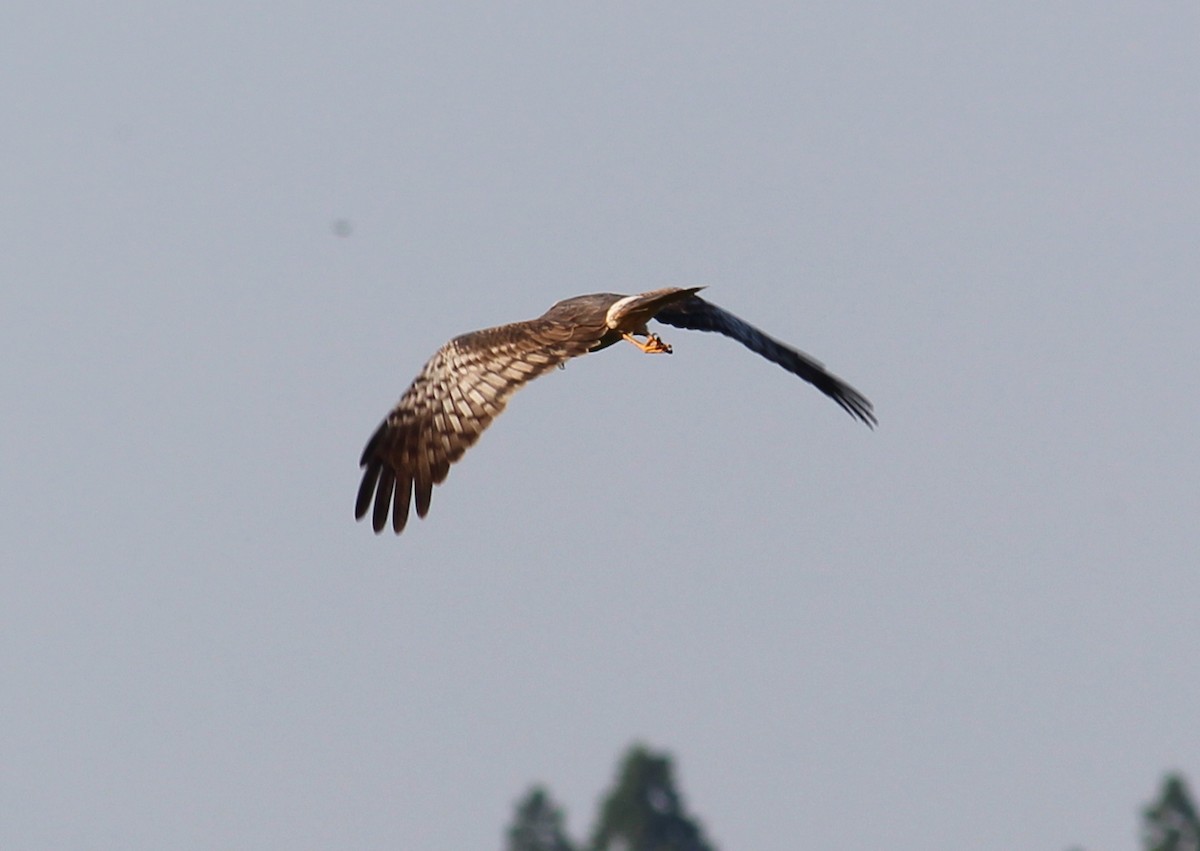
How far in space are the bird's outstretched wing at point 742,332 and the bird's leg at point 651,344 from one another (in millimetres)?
2293

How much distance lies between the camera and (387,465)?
28.1 metres

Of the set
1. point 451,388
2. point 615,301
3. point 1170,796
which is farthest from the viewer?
point 1170,796

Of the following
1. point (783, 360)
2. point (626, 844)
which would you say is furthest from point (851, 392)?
point (626, 844)

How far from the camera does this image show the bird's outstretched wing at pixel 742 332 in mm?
31875

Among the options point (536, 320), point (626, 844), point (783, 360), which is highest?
point (626, 844)

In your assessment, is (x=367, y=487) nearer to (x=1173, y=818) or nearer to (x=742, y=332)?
(x=742, y=332)

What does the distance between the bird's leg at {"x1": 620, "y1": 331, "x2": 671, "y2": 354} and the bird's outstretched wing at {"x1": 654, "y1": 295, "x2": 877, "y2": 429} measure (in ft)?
7.52

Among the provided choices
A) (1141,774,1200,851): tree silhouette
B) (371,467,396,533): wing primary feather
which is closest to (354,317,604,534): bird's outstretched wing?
(371,467,396,533): wing primary feather

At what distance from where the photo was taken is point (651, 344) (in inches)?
1151

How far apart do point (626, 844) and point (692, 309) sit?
91.0 metres

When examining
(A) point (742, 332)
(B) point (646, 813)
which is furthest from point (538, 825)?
(A) point (742, 332)

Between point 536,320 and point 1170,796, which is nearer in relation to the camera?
point 536,320

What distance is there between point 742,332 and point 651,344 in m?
2.88

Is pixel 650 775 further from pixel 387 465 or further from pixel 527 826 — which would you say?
pixel 387 465
